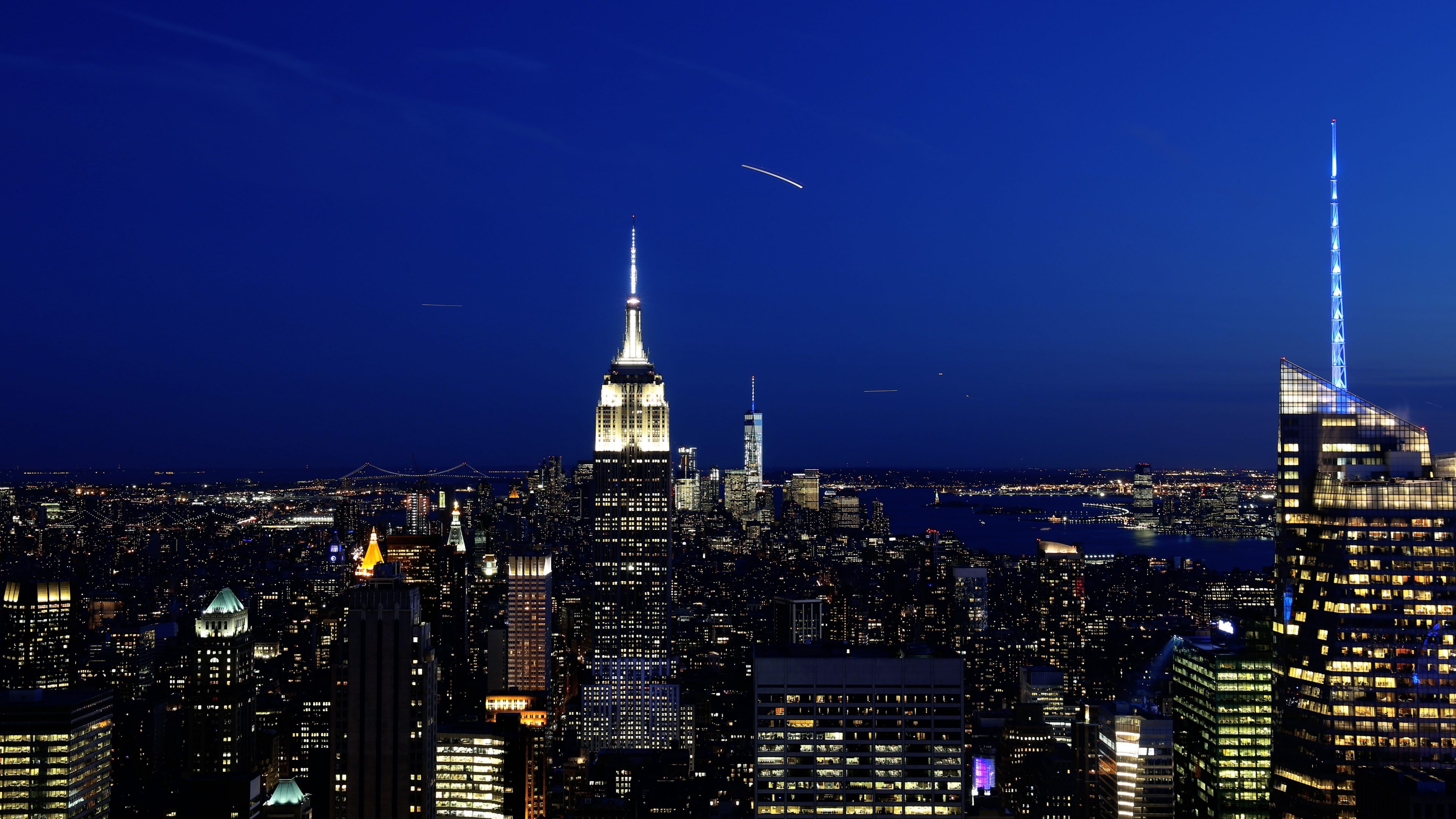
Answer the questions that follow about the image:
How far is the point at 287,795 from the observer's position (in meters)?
32.0

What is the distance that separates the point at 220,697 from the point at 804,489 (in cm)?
5754

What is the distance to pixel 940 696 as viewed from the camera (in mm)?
23062

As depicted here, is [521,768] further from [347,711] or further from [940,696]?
[940,696]

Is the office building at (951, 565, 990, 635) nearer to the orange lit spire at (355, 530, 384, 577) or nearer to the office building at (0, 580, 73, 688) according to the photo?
the orange lit spire at (355, 530, 384, 577)

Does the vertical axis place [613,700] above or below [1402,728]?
below

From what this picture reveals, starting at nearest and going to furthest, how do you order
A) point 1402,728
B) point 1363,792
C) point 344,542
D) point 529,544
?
1. point 1363,792
2. point 1402,728
3. point 344,542
4. point 529,544

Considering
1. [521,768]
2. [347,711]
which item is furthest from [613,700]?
[347,711]

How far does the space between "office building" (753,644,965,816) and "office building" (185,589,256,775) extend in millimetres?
22260

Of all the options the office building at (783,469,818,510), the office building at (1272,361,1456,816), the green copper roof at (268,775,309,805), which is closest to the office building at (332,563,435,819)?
the green copper roof at (268,775,309,805)

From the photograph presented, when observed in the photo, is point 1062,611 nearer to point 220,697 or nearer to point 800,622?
point 800,622

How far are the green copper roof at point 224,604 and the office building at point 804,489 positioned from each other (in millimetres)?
49093

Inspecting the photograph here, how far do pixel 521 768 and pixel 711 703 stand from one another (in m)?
A: 16.2

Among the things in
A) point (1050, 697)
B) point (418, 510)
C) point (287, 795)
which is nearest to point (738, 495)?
point (418, 510)

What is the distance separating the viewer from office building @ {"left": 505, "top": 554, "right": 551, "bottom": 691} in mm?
54625
